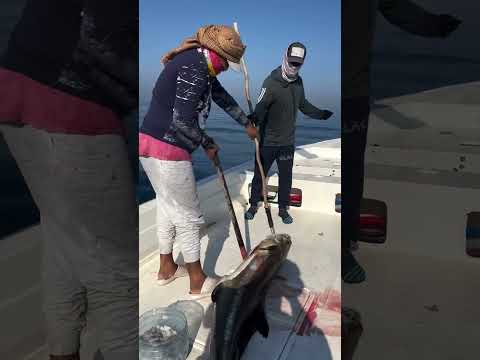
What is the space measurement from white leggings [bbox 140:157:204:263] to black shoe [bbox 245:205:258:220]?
1.57 meters

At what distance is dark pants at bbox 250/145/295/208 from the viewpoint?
414 cm

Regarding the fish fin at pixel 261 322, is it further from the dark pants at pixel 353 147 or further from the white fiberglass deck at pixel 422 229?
the dark pants at pixel 353 147

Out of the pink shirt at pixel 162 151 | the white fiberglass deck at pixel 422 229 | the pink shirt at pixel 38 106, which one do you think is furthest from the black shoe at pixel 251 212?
the pink shirt at pixel 38 106

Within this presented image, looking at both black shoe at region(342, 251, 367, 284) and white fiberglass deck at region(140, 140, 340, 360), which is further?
white fiberglass deck at region(140, 140, 340, 360)

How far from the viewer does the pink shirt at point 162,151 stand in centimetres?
253

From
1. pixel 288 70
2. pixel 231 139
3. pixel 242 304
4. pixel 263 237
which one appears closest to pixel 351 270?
pixel 242 304

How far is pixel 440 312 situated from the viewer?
2.19ft

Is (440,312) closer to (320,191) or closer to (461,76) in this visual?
(461,76)

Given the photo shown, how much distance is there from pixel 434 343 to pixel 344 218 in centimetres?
28

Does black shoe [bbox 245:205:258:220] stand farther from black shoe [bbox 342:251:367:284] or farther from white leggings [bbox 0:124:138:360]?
white leggings [bbox 0:124:138:360]

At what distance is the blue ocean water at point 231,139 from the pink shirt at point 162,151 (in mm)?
4016

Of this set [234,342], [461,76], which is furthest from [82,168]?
[234,342]

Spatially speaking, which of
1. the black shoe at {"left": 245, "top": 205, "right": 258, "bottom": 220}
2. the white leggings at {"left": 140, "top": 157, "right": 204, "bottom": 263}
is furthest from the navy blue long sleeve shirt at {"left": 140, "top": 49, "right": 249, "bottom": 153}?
the black shoe at {"left": 245, "top": 205, "right": 258, "bottom": 220}

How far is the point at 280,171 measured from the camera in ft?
13.8
